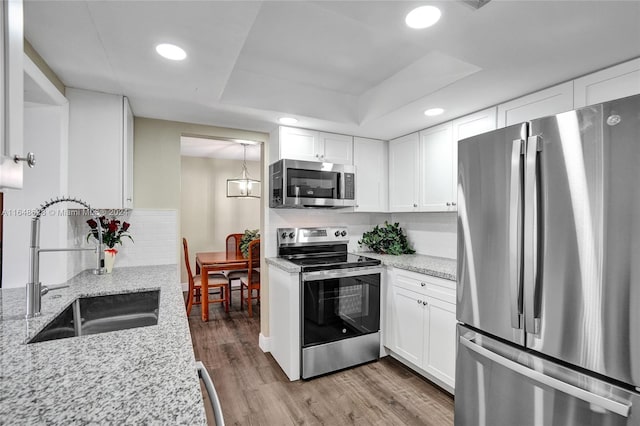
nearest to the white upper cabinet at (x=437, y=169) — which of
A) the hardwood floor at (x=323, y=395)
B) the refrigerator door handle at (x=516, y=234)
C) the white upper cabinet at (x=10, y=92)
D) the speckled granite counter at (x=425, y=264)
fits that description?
the speckled granite counter at (x=425, y=264)

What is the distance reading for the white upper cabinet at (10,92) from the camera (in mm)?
663

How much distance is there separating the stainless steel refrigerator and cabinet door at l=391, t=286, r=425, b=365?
0.77 m

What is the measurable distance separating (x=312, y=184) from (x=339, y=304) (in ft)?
3.54

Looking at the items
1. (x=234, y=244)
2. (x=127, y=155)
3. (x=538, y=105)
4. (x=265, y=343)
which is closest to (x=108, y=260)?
(x=127, y=155)

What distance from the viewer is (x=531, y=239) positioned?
1316 millimetres

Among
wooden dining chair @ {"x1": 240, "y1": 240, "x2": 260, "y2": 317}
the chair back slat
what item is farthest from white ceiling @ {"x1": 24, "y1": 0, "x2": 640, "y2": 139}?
the chair back slat

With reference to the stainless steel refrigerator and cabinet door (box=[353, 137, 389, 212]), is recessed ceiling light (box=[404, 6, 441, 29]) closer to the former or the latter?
the stainless steel refrigerator

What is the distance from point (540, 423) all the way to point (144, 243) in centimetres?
279

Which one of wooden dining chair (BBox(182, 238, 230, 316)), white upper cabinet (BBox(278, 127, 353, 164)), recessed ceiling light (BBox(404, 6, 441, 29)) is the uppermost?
recessed ceiling light (BBox(404, 6, 441, 29))

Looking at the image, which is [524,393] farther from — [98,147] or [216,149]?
[216,149]

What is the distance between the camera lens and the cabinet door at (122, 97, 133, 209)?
2.16m

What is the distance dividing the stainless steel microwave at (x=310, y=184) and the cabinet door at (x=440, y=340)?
1.21 meters

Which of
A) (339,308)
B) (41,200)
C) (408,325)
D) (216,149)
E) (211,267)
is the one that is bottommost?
(408,325)

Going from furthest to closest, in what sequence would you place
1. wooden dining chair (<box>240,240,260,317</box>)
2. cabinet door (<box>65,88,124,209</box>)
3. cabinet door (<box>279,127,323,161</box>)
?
1. wooden dining chair (<box>240,240,260,317</box>)
2. cabinet door (<box>279,127,323,161</box>)
3. cabinet door (<box>65,88,124,209</box>)
